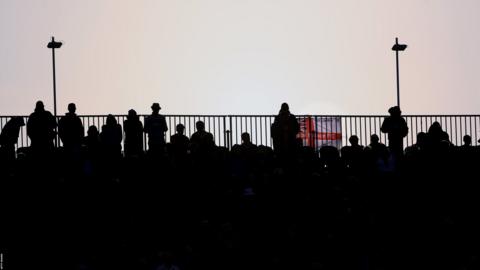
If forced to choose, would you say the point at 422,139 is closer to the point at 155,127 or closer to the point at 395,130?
the point at 395,130

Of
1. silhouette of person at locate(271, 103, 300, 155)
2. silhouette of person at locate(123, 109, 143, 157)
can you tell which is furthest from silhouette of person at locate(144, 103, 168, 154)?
silhouette of person at locate(271, 103, 300, 155)

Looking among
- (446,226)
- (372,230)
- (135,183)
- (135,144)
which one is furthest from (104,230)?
(446,226)

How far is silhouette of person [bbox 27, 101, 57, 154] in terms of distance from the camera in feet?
78.5

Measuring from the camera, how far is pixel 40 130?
24.0m

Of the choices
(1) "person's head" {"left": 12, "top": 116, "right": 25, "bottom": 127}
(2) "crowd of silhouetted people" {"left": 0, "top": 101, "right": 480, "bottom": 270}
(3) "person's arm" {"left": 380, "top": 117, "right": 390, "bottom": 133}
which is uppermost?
(1) "person's head" {"left": 12, "top": 116, "right": 25, "bottom": 127}

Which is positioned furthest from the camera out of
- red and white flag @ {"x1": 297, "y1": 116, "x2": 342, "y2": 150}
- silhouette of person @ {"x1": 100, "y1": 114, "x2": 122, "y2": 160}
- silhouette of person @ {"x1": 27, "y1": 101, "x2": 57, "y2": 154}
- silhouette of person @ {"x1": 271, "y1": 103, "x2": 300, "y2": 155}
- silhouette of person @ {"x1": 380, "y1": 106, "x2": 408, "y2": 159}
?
red and white flag @ {"x1": 297, "y1": 116, "x2": 342, "y2": 150}

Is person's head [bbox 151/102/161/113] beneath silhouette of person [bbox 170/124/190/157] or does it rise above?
above

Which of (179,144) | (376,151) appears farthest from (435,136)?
(179,144)

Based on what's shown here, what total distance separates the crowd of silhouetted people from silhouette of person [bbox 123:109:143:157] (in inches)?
1.2

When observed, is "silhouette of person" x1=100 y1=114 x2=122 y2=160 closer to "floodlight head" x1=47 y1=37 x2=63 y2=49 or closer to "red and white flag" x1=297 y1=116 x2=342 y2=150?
"red and white flag" x1=297 y1=116 x2=342 y2=150

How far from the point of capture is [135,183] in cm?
2328

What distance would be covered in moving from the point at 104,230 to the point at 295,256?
14.8ft

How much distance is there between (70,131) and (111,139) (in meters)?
1.03

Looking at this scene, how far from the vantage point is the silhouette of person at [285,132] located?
24.8m
